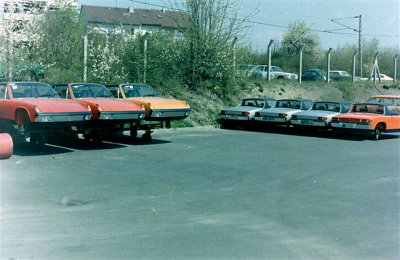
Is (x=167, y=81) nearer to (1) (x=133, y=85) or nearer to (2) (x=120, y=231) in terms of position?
(1) (x=133, y=85)

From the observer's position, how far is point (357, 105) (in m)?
18.3

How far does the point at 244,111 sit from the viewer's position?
19.6 metres

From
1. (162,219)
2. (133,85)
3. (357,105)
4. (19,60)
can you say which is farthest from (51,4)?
(162,219)

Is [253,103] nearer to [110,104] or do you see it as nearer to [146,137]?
[146,137]

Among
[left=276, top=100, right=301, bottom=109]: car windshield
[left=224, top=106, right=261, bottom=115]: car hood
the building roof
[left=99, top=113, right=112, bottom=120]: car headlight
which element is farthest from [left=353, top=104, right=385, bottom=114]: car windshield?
the building roof

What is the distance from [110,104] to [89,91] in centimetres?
154

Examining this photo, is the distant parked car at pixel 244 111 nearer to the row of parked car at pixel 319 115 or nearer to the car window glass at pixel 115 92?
the row of parked car at pixel 319 115

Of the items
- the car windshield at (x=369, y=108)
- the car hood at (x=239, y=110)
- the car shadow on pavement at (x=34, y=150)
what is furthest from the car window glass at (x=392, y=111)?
the car shadow on pavement at (x=34, y=150)

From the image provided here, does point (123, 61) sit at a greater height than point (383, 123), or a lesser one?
greater

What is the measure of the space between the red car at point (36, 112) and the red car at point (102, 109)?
18.4 inches

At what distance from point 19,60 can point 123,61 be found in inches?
170

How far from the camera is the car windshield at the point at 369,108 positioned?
17.6m

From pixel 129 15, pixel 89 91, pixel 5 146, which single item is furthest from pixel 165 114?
pixel 129 15

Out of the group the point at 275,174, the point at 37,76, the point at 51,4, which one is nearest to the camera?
the point at 275,174
